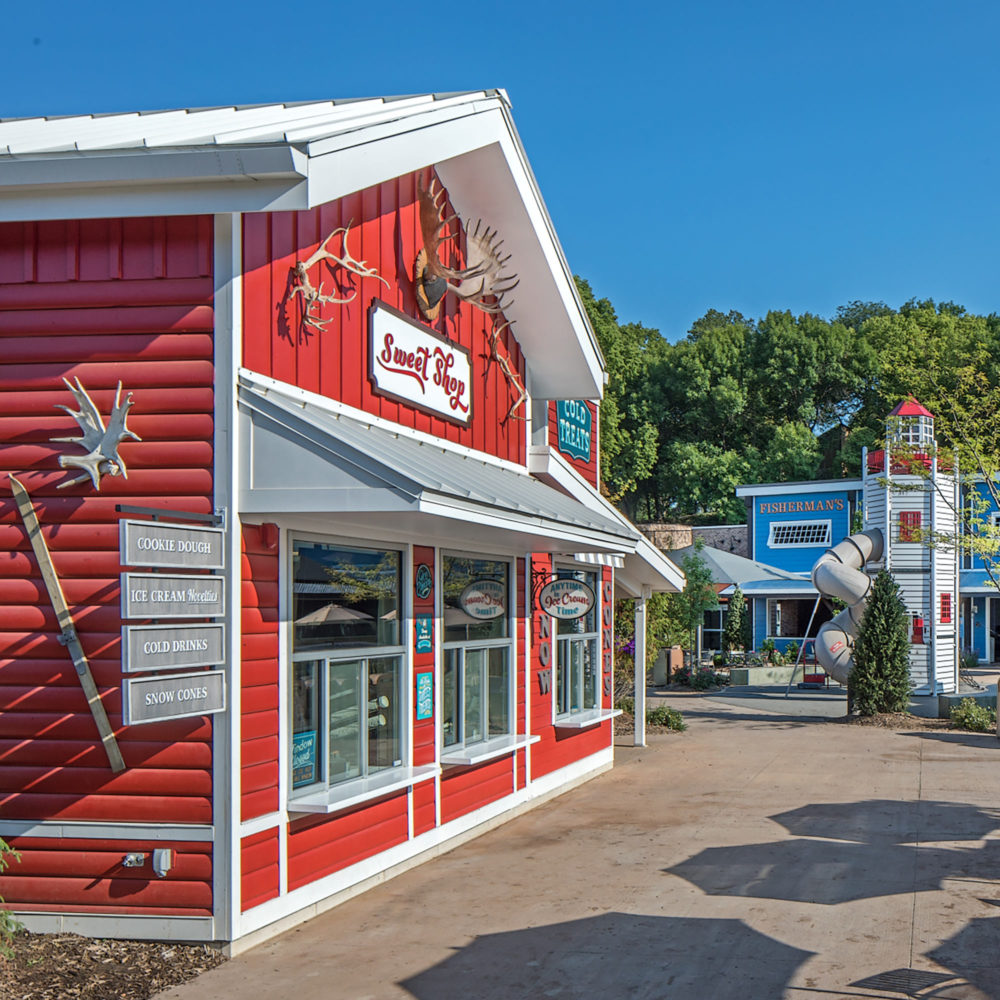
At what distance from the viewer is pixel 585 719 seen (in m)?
14.7

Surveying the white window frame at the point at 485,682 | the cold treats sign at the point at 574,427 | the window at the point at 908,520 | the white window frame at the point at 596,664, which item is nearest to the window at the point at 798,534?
the window at the point at 908,520

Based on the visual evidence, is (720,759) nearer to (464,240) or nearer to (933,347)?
(464,240)

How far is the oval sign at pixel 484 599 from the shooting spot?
37.1ft

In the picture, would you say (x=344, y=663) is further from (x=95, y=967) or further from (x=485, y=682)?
(x=485, y=682)

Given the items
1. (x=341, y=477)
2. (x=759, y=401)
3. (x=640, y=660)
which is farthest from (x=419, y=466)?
(x=759, y=401)

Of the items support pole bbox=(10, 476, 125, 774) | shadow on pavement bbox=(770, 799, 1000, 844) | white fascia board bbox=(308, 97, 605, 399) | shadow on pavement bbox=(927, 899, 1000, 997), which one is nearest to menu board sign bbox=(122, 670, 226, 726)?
support pole bbox=(10, 476, 125, 774)

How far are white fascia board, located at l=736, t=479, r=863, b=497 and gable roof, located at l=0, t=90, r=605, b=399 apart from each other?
27.6 metres

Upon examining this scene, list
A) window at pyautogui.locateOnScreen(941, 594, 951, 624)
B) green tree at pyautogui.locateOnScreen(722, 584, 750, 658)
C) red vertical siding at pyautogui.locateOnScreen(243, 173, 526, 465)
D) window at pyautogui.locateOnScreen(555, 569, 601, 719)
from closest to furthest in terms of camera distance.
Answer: red vertical siding at pyautogui.locateOnScreen(243, 173, 526, 465) → window at pyautogui.locateOnScreen(555, 569, 601, 719) → window at pyautogui.locateOnScreen(941, 594, 951, 624) → green tree at pyautogui.locateOnScreen(722, 584, 750, 658)

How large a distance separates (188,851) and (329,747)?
1.58m

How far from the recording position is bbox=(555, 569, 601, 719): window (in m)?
14.6

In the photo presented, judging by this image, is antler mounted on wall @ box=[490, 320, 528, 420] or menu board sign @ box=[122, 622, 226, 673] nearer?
menu board sign @ box=[122, 622, 226, 673]

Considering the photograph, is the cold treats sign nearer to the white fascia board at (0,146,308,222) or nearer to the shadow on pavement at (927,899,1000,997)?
the white fascia board at (0,146,308,222)

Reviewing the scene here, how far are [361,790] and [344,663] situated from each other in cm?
95

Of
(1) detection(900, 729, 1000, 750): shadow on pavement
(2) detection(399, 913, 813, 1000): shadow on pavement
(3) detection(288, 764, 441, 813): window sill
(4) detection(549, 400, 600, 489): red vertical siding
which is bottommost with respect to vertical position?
(1) detection(900, 729, 1000, 750): shadow on pavement
